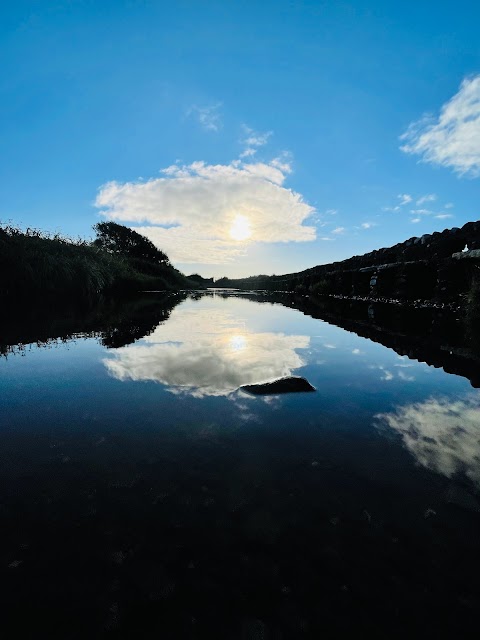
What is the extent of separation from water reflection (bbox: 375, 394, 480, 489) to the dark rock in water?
809 mm

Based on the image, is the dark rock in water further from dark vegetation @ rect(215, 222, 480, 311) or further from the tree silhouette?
the tree silhouette

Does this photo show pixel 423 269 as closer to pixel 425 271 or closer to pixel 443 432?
pixel 425 271

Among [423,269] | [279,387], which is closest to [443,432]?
[279,387]

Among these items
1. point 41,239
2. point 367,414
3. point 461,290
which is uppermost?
→ point 41,239

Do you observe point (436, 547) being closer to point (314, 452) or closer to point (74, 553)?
point (314, 452)

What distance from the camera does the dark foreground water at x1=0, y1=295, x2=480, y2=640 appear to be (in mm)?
992

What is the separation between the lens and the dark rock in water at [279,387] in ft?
10.1

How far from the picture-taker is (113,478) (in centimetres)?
168

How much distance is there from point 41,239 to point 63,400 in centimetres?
1599

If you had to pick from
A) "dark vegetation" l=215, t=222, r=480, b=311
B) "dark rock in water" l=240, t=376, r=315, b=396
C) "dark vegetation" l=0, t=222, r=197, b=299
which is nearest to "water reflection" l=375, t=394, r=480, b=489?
"dark rock in water" l=240, t=376, r=315, b=396

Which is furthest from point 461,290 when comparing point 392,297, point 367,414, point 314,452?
point 314,452

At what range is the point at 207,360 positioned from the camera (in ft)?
14.2

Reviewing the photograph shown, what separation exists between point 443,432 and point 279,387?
1.39 metres

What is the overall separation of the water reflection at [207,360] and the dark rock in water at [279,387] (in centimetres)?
20
